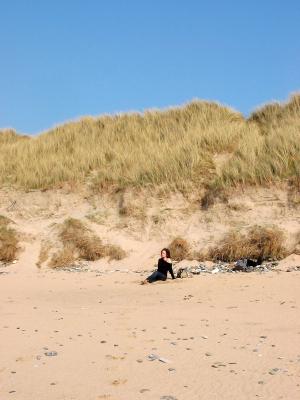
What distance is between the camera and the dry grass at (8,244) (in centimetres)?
1425

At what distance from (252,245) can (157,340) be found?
20.7 feet

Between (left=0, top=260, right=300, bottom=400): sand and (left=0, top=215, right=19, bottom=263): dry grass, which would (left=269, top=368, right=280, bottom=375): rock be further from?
(left=0, top=215, right=19, bottom=263): dry grass

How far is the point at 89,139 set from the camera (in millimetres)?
19391

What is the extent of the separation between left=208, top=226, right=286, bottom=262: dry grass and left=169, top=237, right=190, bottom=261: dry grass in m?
0.64

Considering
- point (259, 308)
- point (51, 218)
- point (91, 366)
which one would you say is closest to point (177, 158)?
point (51, 218)

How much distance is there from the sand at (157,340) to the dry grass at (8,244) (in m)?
3.39

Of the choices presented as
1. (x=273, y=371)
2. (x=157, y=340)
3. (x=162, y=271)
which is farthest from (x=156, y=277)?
(x=273, y=371)

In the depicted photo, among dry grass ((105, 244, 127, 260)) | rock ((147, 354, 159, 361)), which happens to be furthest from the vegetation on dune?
rock ((147, 354, 159, 361))

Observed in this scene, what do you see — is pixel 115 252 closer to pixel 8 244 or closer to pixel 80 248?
pixel 80 248

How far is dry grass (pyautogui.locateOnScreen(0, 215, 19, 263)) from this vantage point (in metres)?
14.2

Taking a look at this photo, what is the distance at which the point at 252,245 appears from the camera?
12156 mm

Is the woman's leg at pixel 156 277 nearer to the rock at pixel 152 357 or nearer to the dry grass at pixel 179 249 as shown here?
the dry grass at pixel 179 249

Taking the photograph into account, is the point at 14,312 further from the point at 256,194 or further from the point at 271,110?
the point at 271,110

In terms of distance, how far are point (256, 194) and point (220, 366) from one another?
9.11 m
